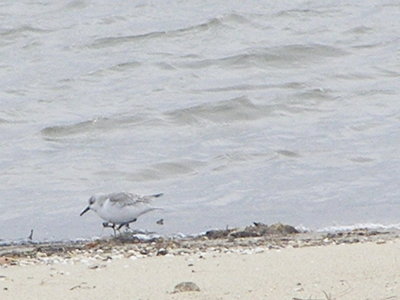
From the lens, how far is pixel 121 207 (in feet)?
28.3

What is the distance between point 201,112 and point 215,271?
670 cm

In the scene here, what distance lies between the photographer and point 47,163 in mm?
10828

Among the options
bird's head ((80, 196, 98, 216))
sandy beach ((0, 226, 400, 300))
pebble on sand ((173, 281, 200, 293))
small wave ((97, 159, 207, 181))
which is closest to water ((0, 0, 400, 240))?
small wave ((97, 159, 207, 181))

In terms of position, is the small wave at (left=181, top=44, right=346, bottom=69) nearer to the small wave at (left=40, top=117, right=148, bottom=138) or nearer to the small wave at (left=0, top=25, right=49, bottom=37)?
the small wave at (left=40, top=117, right=148, bottom=138)

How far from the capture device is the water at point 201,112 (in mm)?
9500

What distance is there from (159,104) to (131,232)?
4.39 metres

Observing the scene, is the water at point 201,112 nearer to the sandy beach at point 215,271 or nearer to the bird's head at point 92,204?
the bird's head at point 92,204

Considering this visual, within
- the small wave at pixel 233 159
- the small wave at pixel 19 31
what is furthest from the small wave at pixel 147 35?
the small wave at pixel 233 159

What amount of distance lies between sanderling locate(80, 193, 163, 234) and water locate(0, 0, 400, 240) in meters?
0.25

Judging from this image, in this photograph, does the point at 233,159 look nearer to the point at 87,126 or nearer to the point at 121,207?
the point at 87,126

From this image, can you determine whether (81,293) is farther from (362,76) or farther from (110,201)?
(362,76)

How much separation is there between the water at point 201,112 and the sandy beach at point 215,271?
5.55 ft

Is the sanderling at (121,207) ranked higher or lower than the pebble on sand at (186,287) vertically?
lower

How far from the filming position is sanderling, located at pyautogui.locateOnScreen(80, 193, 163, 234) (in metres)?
8.62
